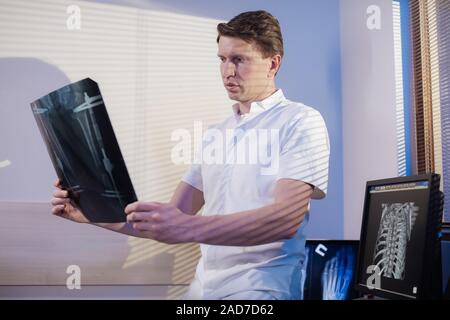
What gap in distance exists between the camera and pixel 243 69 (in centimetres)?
229

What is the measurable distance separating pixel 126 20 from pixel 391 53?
1.11 meters

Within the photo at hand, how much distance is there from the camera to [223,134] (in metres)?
2.32

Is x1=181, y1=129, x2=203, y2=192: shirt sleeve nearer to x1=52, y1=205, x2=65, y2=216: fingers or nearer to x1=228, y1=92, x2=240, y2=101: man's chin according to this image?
x1=228, y1=92, x2=240, y2=101: man's chin

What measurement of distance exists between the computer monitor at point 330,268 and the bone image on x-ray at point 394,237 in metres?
0.61

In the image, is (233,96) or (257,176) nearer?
(257,176)

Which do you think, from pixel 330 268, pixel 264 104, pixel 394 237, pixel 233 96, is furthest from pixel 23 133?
pixel 394 237

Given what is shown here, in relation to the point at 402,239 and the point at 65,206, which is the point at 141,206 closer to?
the point at 65,206

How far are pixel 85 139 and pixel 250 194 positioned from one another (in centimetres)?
64

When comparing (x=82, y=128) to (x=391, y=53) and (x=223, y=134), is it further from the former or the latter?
(x=391, y=53)

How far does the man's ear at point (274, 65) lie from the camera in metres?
2.32

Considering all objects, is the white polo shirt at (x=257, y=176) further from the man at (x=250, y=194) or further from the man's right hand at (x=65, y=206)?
the man's right hand at (x=65, y=206)

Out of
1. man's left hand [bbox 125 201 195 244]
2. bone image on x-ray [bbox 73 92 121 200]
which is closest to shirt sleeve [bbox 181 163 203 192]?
man's left hand [bbox 125 201 195 244]

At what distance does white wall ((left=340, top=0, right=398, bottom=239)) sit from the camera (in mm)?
2361

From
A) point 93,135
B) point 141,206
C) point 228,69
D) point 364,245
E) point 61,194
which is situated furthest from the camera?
point 228,69
